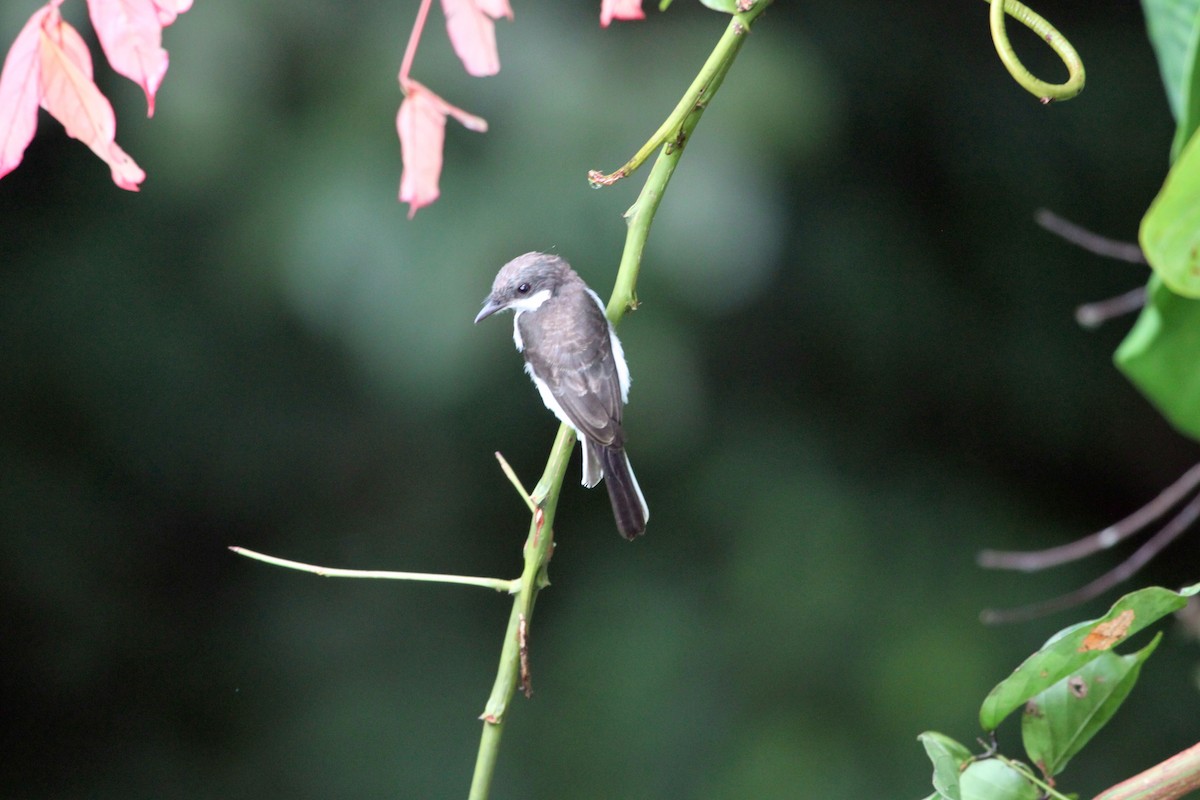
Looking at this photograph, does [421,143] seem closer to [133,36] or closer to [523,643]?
[133,36]

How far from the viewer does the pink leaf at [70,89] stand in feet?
2.69

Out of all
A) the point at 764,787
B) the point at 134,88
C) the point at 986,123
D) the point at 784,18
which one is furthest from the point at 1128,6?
the point at 134,88

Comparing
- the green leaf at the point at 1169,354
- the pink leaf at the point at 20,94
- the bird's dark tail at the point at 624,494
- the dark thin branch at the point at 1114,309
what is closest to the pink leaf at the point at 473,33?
the pink leaf at the point at 20,94

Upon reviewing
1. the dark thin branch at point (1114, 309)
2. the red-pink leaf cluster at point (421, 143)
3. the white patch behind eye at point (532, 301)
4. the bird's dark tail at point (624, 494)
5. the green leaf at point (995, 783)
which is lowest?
the green leaf at point (995, 783)

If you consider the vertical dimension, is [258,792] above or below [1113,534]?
below

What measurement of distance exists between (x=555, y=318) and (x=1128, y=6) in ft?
6.96

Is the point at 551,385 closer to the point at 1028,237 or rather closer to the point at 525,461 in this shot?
the point at 525,461

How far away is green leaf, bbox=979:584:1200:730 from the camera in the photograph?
86cm

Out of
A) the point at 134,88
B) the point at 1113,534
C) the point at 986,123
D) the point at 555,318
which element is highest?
the point at 986,123

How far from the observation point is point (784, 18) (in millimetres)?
2916

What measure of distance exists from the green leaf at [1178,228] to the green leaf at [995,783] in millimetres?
Answer: 364

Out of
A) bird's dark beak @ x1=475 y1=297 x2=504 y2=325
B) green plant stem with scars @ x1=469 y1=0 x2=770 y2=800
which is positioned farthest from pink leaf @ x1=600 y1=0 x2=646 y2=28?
bird's dark beak @ x1=475 y1=297 x2=504 y2=325

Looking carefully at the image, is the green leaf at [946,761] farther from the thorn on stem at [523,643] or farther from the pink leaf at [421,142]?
the pink leaf at [421,142]

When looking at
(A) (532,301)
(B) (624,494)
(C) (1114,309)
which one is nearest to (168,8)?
(B) (624,494)
